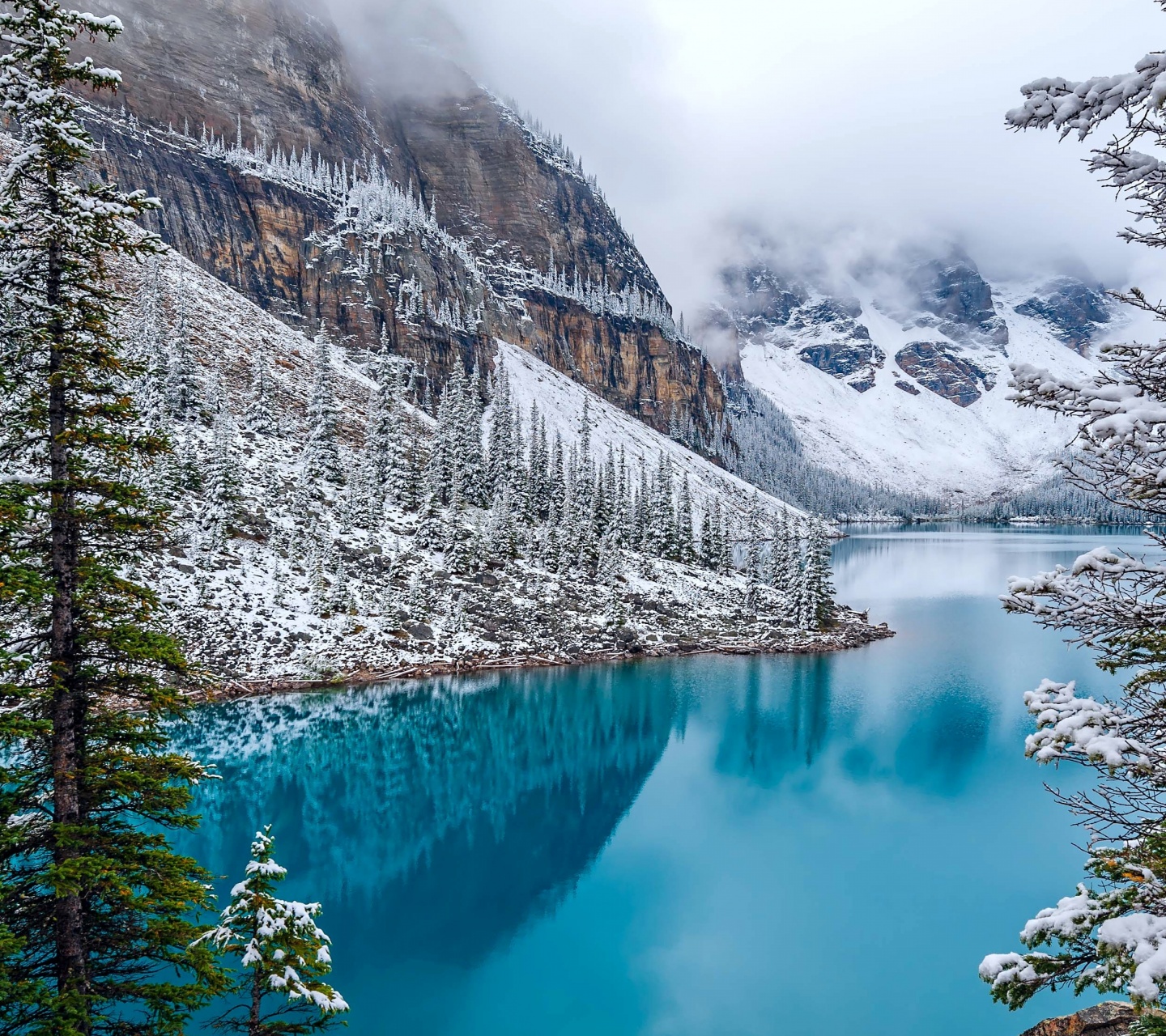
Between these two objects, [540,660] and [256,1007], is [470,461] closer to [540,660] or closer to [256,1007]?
[540,660]

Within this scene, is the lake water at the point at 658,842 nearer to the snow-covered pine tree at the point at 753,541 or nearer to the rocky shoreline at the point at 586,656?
the rocky shoreline at the point at 586,656

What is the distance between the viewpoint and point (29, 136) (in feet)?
29.7

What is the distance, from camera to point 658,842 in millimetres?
29562

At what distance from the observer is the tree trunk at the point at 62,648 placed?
8508 millimetres

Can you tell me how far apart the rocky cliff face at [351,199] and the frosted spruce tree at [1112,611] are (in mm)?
121884

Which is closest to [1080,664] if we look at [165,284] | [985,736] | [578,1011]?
[985,736]

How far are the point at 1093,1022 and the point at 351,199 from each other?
500 feet

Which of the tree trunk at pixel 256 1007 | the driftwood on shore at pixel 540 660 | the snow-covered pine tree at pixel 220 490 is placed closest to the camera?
the tree trunk at pixel 256 1007

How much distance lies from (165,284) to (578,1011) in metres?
91.2

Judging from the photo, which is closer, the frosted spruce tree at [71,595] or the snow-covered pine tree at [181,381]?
the frosted spruce tree at [71,595]

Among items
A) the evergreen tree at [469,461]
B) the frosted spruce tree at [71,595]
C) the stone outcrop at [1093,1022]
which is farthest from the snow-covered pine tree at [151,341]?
the stone outcrop at [1093,1022]

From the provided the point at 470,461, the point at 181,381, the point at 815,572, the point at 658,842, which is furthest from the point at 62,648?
the point at 470,461

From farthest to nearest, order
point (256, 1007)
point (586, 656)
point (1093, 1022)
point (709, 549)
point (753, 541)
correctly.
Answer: point (753, 541), point (709, 549), point (586, 656), point (1093, 1022), point (256, 1007)

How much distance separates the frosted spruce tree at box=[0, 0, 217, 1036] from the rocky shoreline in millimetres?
31924
